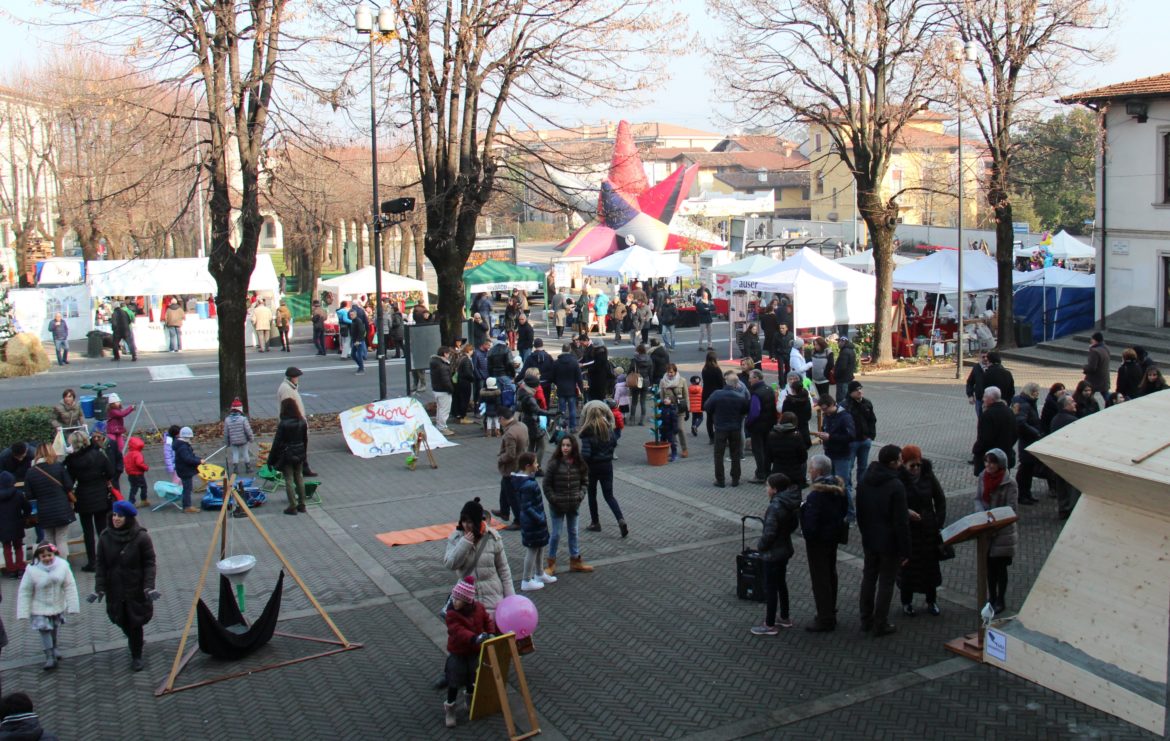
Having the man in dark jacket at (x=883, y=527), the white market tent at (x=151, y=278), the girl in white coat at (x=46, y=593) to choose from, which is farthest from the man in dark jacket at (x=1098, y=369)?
the white market tent at (x=151, y=278)

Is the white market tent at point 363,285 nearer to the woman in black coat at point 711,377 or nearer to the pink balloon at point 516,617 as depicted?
the woman in black coat at point 711,377

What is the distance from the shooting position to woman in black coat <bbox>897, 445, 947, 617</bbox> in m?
9.30

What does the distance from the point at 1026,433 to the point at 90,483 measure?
10.9 metres

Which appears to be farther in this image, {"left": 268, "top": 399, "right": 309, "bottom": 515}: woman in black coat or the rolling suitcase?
{"left": 268, "top": 399, "right": 309, "bottom": 515}: woman in black coat

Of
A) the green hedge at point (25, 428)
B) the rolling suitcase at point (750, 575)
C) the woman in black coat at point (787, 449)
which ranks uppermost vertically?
the woman in black coat at point (787, 449)

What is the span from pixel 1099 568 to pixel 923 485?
6.05 feet

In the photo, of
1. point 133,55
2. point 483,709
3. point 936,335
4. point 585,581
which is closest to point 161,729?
point 483,709

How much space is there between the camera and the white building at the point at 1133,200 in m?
26.2

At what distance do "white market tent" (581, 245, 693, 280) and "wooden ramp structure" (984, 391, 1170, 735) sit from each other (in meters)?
27.5

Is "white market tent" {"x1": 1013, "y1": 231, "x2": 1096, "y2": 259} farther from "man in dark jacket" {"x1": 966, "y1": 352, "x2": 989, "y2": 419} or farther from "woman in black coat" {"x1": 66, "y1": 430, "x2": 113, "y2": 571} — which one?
"woman in black coat" {"x1": 66, "y1": 430, "x2": 113, "y2": 571}

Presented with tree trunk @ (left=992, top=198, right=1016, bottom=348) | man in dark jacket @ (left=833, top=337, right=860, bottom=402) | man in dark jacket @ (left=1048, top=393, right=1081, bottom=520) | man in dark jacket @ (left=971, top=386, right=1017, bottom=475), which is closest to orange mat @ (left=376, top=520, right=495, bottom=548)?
man in dark jacket @ (left=971, top=386, right=1017, bottom=475)

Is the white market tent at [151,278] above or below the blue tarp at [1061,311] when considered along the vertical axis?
above

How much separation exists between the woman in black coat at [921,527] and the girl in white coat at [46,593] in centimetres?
699

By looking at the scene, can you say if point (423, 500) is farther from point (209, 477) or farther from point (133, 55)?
point (133, 55)
